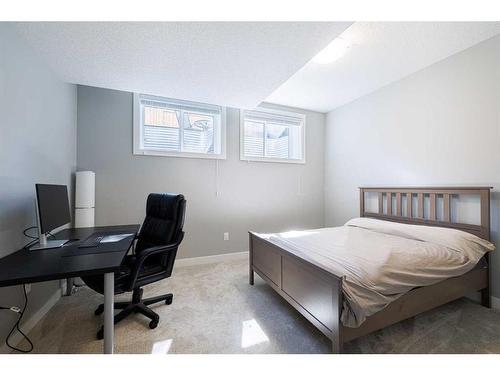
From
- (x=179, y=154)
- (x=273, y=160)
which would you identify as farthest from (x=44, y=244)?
(x=273, y=160)

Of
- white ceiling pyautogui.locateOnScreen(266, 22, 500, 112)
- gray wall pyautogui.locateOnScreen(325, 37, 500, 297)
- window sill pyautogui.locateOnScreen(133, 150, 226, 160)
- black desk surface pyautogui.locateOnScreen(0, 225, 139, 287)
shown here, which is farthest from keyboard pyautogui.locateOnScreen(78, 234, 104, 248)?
gray wall pyautogui.locateOnScreen(325, 37, 500, 297)

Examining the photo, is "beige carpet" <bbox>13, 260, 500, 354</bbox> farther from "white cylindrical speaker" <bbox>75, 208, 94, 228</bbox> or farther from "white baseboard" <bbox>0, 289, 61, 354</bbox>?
"white cylindrical speaker" <bbox>75, 208, 94, 228</bbox>

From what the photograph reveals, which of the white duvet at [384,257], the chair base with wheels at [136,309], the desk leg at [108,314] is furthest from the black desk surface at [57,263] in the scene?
the white duvet at [384,257]

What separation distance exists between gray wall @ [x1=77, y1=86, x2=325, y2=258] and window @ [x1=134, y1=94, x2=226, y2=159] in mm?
106

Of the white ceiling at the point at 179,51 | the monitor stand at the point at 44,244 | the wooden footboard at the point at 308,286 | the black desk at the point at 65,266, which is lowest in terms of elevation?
the wooden footboard at the point at 308,286

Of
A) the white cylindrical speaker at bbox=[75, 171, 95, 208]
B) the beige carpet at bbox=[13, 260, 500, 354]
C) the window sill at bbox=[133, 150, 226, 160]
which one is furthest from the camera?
the window sill at bbox=[133, 150, 226, 160]

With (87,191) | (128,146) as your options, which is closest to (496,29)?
(128,146)

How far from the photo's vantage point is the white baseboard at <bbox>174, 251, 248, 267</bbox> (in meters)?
2.98

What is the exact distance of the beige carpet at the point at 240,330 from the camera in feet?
4.75

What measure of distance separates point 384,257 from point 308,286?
63 centimetres

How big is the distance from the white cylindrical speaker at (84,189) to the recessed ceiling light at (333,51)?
289cm

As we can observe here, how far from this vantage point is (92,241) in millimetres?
1712

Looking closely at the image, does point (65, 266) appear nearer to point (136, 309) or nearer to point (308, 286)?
point (136, 309)

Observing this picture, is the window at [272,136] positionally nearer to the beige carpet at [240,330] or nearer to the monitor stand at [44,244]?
the beige carpet at [240,330]
